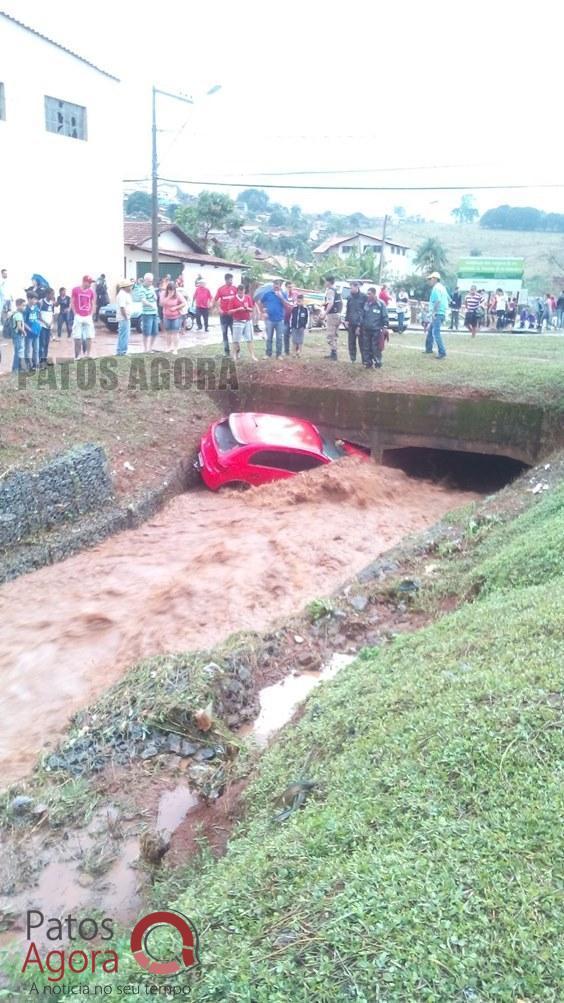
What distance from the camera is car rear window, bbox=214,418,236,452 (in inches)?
538

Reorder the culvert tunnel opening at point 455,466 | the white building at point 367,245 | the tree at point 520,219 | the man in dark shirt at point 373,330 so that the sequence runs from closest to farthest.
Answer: the man in dark shirt at point 373,330 → the culvert tunnel opening at point 455,466 → the white building at point 367,245 → the tree at point 520,219

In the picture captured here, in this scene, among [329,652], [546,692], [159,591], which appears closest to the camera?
[546,692]

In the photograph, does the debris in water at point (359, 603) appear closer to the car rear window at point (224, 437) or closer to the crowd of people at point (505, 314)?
the car rear window at point (224, 437)

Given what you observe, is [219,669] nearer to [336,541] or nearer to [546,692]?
[546,692]

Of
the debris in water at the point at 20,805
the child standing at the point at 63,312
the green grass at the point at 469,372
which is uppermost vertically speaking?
the child standing at the point at 63,312

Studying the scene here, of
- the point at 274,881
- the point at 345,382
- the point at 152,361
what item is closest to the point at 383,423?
the point at 345,382

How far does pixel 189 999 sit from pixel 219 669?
392 cm

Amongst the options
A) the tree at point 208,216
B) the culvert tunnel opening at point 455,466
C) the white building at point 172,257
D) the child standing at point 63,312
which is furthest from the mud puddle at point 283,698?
the tree at point 208,216

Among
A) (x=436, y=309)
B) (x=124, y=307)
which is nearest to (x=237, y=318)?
(x=124, y=307)

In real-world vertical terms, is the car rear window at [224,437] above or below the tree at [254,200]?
below

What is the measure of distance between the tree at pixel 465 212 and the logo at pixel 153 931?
436 feet

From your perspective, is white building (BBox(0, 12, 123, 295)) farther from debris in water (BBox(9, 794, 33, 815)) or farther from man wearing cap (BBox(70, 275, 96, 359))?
debris in water (BBox(9, 794, 33, 815))

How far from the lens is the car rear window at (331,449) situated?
47.0 ft

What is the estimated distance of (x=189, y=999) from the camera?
2.95 meters
